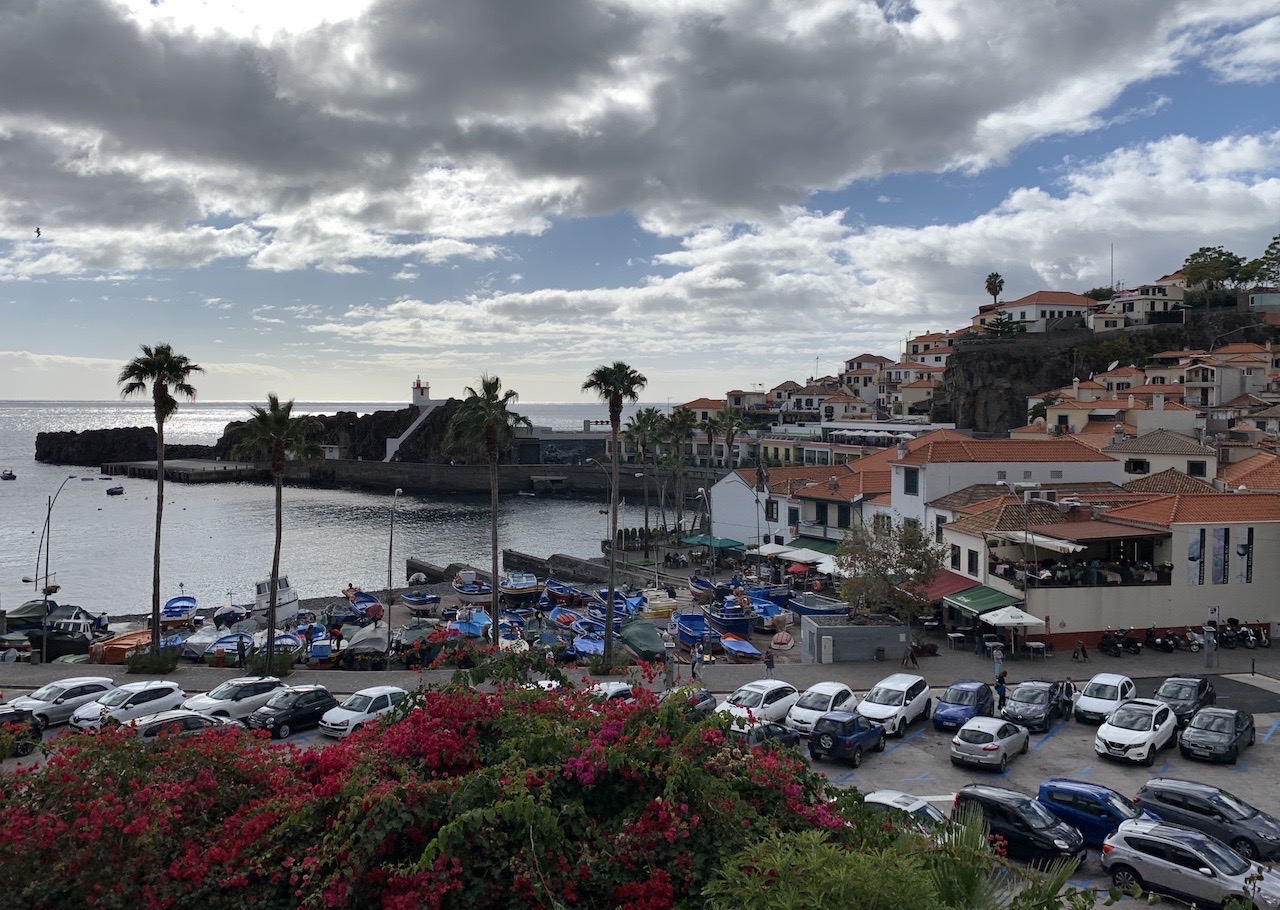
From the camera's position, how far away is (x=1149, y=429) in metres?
64.6

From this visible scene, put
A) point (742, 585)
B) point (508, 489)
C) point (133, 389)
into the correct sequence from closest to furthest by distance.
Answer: point (133, 389)
point (742, 585)
point (508, 489)

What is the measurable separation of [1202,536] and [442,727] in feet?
109

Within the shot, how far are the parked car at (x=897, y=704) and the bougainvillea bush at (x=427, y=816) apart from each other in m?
13.7

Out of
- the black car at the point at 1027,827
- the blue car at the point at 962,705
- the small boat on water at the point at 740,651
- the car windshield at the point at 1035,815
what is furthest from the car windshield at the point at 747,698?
the small boat on water at the point at 740,651

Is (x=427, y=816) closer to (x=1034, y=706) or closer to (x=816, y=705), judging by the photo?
(x=816, y=705)

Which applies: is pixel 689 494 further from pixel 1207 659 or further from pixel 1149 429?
pixel 1207 659

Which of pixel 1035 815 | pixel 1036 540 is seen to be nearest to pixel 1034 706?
pixel 1035 815

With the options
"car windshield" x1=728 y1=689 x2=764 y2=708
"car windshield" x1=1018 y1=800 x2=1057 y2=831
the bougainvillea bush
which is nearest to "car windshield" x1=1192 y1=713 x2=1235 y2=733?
"car windshield" x1=1018 y1=800 x2=1057 y2=831

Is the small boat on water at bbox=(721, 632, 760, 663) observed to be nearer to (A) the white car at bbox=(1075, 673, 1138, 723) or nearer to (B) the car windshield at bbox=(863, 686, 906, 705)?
(B) the car windshield at bbox=(863, 686, 906, 705)

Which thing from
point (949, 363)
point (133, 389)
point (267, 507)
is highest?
point (949, 363)

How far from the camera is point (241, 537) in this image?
286ft

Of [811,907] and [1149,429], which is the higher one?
[1149,429]

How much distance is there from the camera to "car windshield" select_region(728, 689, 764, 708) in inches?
899

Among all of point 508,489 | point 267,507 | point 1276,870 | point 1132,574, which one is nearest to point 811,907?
point 1276,870
